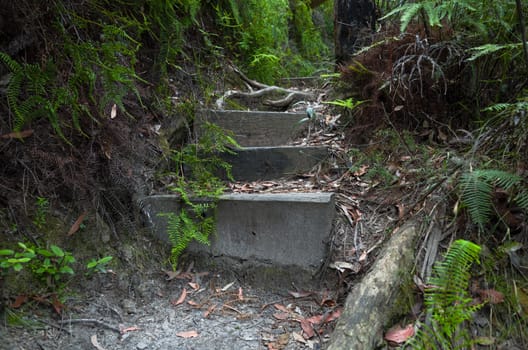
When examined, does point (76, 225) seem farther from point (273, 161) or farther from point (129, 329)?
point (273, 161)

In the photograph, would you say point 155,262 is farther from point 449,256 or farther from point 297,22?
point 297,22

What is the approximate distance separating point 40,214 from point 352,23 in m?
3.40

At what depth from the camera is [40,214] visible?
Result: 2.16 metres

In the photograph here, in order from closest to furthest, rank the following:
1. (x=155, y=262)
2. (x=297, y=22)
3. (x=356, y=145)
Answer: (x=155, y=262)
(x=356, y=145)
(x=297, y=22)

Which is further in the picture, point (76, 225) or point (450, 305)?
point (76, 225)

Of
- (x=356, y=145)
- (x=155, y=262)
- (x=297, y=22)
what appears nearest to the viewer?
(x=155, y=262)

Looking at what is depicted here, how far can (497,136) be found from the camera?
2061 millimetres

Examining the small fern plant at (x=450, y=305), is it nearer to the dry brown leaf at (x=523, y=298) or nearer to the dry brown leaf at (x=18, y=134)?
the dry brown leaf at (x=523, y=298)

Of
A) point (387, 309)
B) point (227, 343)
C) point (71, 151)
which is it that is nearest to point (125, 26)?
point (71, 151)

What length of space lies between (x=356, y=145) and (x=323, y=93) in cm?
148

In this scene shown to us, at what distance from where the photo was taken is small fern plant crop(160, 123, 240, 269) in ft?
8.08

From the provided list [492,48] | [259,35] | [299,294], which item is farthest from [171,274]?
[259,35]

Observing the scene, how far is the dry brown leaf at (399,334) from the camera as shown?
163 cm

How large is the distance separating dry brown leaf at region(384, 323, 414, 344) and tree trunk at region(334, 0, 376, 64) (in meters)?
3.05
